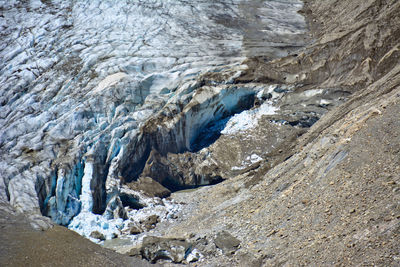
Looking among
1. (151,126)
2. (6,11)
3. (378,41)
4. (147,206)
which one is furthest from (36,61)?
(378,41)

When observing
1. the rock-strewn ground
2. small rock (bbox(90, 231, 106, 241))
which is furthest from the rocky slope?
the rock-strewn ground

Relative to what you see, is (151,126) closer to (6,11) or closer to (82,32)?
(82,32)

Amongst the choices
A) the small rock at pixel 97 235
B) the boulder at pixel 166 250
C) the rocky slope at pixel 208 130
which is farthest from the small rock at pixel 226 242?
the small rock at pixel 97 235

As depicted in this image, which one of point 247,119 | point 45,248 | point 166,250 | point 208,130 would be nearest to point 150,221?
point 166,250

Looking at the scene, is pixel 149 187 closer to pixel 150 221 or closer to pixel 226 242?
pixel 150 221

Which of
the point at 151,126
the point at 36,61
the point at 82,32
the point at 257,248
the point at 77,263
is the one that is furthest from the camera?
the point at 82,32

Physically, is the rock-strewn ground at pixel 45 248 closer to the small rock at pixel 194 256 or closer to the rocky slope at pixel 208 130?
the rocky slope at pixel 208 130
